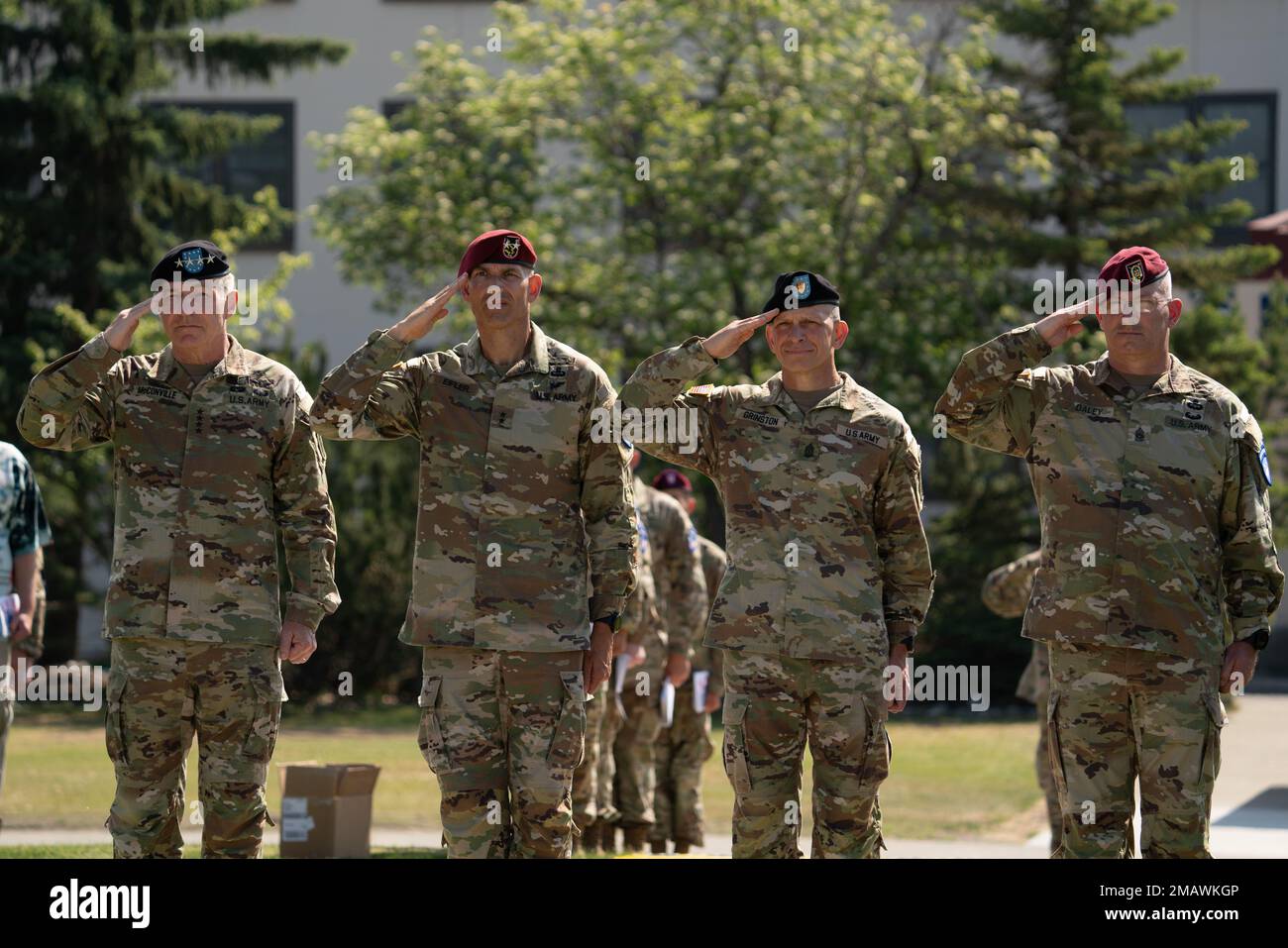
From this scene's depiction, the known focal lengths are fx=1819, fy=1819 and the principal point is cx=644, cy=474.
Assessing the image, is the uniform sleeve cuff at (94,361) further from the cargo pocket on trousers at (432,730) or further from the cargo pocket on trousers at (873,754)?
the cargo pocket on trousers at (873,754)

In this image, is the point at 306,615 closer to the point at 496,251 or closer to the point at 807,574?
the point at 496,251

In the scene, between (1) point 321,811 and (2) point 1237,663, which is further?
(1) point 321,811

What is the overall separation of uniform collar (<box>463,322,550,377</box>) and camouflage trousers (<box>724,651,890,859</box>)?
127cm

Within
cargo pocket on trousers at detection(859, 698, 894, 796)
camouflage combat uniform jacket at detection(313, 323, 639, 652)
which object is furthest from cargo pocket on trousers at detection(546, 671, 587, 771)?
cargo pocket on trousers at detection(859, 698, 894, 796)

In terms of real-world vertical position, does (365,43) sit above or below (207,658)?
above

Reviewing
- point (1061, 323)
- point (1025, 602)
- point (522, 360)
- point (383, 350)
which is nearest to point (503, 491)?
point (522, 360)

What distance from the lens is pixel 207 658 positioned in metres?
6.63

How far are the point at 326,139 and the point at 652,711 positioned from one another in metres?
15.7

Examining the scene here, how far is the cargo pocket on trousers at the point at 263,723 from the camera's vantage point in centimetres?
661

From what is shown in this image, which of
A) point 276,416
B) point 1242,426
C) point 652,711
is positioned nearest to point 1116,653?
point 1242,426

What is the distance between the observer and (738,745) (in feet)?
21.0

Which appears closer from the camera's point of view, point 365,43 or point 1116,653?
point 1116,653

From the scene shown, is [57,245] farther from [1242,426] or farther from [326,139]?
[1242,426]

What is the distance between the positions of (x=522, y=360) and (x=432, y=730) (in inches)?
53.1
